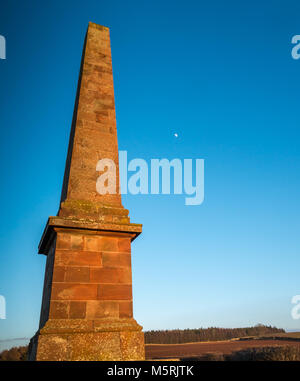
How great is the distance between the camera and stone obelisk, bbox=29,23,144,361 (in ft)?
13.7

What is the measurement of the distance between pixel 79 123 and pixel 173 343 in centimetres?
1511

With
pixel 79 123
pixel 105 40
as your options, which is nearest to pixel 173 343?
pixel 79 123

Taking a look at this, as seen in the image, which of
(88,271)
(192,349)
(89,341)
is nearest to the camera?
(89,341)

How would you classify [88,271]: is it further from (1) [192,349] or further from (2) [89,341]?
(1) [192,349]

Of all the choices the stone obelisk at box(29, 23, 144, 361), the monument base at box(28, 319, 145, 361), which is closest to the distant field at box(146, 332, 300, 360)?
the monument base at box(28, 319, 145, 361)

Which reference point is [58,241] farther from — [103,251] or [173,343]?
[173,343]

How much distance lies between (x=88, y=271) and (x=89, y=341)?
40.9 inches

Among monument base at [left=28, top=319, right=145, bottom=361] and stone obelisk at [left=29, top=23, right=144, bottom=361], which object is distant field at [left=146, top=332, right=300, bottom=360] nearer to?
monument base at [left=28, top=319, right=145, bottom=361]

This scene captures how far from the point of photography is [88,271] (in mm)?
4707

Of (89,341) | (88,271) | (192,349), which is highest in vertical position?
(88,271)

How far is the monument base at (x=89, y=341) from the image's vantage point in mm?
4000

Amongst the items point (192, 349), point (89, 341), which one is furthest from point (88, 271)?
point (192, 349)

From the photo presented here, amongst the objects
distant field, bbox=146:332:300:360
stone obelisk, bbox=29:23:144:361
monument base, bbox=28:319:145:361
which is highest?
stone obelisk, bbox=29:23:144:361

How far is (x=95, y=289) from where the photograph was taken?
183 inches
